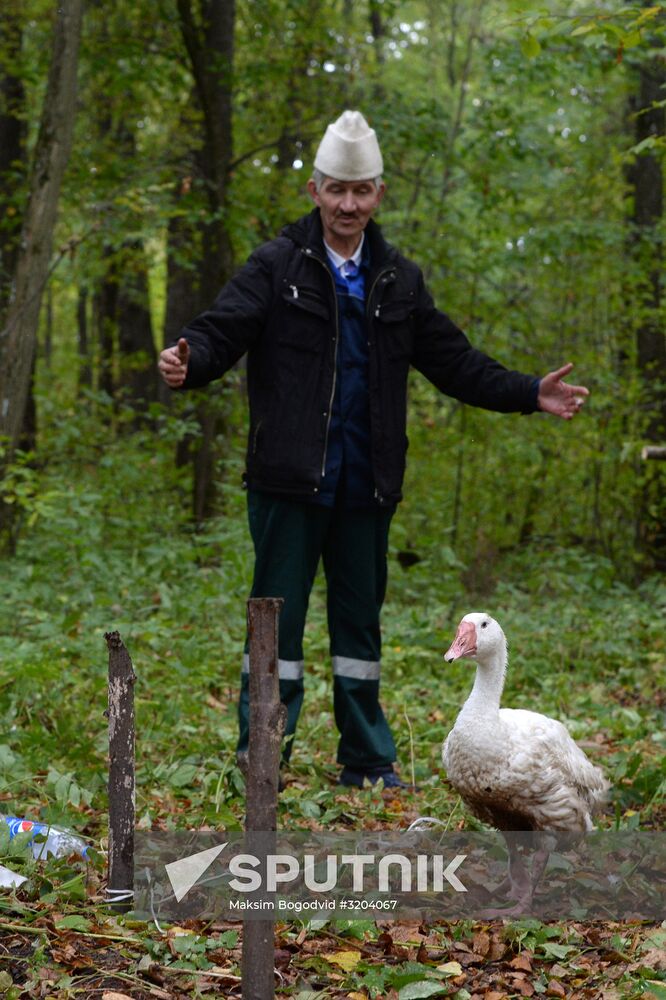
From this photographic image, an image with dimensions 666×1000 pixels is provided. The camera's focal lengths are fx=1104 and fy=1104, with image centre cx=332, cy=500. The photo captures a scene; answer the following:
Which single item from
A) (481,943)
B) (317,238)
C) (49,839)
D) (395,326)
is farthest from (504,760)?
(317,238)

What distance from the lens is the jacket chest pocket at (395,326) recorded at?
484 cm

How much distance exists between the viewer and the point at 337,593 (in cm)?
502

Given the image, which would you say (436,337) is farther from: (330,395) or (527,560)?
(527,560)

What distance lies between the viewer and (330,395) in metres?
4.70

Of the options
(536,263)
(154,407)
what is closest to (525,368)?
(536,263)

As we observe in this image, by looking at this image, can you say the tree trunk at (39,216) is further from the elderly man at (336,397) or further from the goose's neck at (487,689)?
the goose's neck at (487,689)

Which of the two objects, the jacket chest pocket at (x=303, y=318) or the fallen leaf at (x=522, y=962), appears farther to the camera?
the jacket chest pocket at (x=303, y=318)

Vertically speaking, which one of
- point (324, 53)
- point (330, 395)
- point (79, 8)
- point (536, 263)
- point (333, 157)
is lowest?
point (330, 395)

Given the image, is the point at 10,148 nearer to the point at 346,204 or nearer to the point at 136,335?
the point at 136,335

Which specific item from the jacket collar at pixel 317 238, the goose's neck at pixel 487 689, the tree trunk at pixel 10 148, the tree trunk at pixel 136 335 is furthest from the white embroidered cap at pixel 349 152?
the tree trunk at pixel 136 335

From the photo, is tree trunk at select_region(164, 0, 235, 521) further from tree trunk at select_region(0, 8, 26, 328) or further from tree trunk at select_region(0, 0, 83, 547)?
tree trunk at select_region(0, 0, 83, 547)

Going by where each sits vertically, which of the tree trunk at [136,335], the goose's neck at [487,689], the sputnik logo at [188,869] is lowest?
the sputnik logo at [188,869]

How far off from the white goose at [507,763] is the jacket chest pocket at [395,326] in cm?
143

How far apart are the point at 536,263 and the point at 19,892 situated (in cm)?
991
